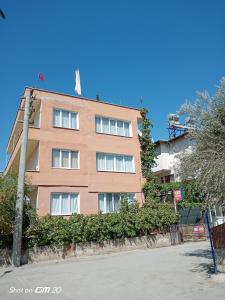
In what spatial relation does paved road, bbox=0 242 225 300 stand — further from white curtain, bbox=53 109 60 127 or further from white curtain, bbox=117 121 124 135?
white curtain, bbox=117 121 124 135

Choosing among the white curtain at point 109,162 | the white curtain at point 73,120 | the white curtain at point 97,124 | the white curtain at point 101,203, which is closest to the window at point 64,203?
the white curtain at point 101,203

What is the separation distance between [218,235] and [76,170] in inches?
529

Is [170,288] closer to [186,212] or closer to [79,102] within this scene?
[79,102]

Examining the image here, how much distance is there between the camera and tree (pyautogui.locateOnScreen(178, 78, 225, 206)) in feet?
31.6

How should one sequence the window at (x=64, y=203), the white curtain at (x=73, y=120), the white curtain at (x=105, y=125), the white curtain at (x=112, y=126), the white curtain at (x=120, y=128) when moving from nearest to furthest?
1. the window at (x=64, y=203)
2. the white curtain at (x=73, y=120)
3. the white curtain at (x=105, y=125)
4. the white curtain at (x=112, y=126)
5. the white curtain at (x=120, y=128)

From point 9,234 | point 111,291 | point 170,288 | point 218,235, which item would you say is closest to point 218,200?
point 218,235

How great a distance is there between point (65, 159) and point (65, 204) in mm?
3378

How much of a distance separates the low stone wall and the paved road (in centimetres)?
115

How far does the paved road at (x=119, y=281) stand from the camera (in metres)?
8.27

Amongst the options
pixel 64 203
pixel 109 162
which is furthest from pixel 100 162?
pixel 64 203

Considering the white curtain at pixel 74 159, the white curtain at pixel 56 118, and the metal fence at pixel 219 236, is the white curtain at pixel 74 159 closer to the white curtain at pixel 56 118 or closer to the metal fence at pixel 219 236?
the white curtain at pixel 56 118

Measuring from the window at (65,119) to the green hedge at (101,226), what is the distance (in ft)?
24.9

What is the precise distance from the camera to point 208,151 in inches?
409

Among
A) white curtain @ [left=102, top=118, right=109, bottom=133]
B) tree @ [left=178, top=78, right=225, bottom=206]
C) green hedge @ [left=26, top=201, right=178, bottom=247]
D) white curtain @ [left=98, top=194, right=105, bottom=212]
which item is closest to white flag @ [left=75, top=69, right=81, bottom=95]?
white curtain @ [left=102, top=118, right=109, bottom=133]
